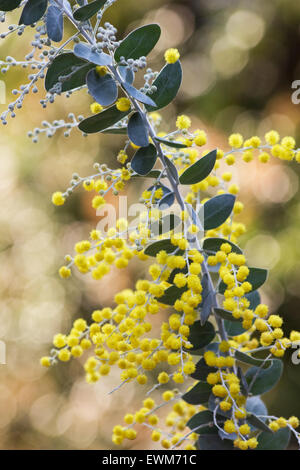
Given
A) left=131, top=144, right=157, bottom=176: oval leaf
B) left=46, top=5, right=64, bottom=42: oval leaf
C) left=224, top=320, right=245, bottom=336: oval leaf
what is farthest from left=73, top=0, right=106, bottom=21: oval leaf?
left=224, top=320, right=245, bottom=336: oval leaf

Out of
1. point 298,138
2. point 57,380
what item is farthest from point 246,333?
point 57,380

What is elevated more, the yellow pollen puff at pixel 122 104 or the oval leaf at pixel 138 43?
the oval leaf at pixel 138 43

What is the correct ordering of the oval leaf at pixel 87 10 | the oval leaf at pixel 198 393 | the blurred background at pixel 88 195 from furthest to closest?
the blurred background at pixel 88 195 < the oval leaf at pixel 198 393 < the oval leaf at pixel 87 10

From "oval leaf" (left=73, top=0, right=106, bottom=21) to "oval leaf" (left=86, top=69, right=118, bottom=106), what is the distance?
0.14ft

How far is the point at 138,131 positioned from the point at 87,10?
0.11 meters

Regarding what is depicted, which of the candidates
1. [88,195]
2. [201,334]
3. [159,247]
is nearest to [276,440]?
[201,334]

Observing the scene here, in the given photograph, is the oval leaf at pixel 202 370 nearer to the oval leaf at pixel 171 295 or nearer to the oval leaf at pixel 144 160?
the oval leaf at pixel 171 295

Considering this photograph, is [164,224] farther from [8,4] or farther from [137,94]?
[8,4]

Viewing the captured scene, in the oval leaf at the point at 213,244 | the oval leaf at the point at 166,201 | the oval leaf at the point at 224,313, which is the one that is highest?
the oval leaf at the point at 166,201

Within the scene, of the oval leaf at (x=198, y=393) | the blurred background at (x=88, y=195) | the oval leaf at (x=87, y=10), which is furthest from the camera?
the blurred background at (x=88, y=195)

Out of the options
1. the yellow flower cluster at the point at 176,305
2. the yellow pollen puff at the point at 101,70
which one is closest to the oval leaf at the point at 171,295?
the yellow flower cluster at the point at 176,305

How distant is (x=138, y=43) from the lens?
41cm

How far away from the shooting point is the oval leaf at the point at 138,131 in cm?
41

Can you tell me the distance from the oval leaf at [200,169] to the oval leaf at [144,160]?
0.03 m
